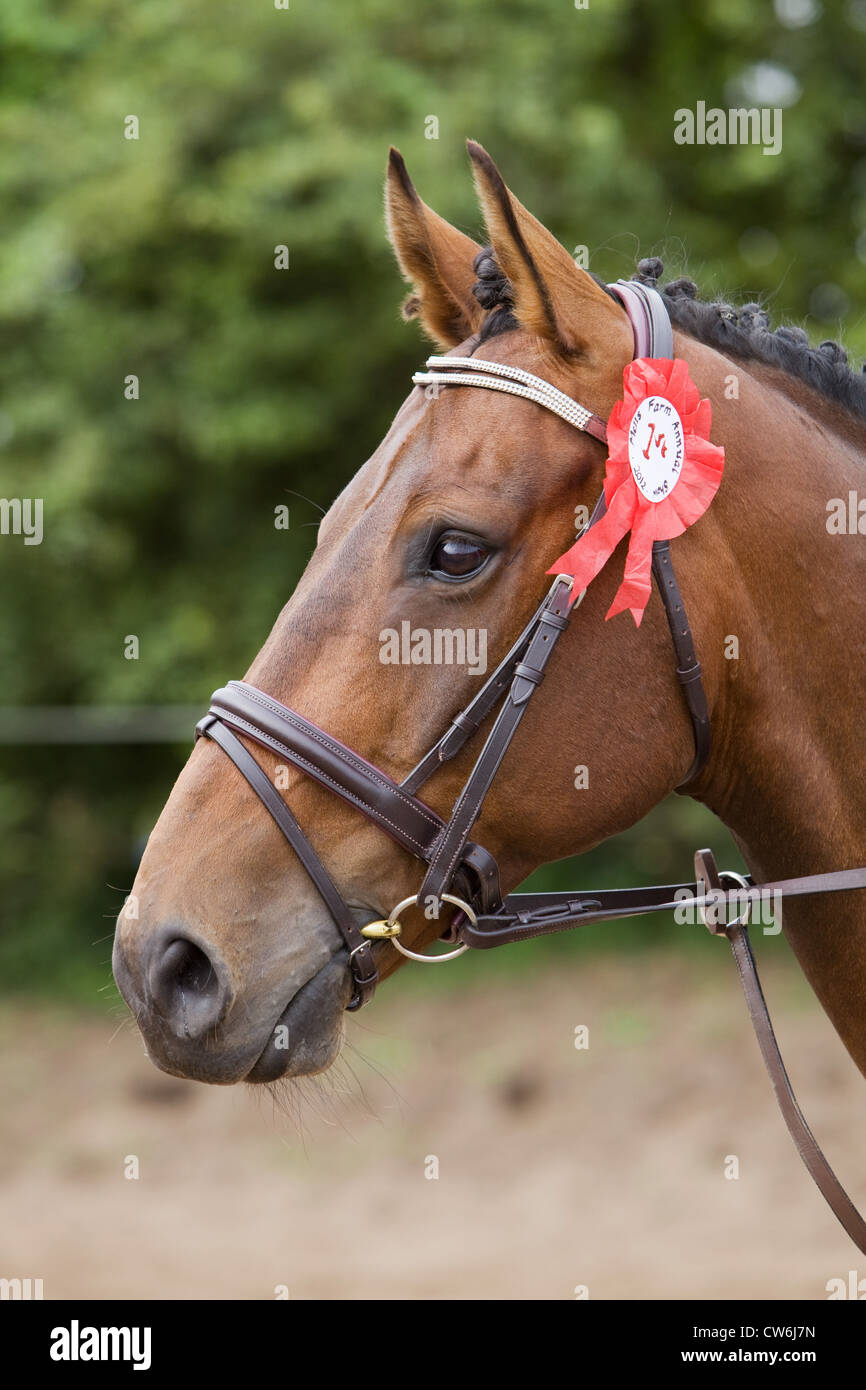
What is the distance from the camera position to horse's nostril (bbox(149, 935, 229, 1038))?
6.93 ft

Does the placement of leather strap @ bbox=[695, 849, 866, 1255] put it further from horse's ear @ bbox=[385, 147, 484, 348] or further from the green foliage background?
the green foliage background

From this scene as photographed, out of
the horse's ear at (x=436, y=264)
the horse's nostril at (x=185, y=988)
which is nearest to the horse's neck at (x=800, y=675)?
the horse's ear at (x=436, y=264)

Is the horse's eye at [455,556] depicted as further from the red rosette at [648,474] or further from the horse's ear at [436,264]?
the horse's ear at [436,264]

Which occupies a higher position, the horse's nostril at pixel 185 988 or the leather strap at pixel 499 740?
the leather strap at pixel 499 740

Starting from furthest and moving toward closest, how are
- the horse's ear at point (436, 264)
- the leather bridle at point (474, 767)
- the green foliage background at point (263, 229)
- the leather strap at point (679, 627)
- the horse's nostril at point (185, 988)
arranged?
1. the green foliage background at point (263, 229)
2. the horse's ear at point (436, 264)
3. the leather strap at point (679, 627)
4. the leather bridle at point (474, 767)
5. the horse's nostril at point (185, 988)

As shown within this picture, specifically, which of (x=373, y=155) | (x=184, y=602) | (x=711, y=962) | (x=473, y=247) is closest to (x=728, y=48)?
(x=373, y=155)

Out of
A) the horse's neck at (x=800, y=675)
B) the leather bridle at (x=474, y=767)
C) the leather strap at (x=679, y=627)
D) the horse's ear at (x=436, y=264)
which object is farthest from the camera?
the horse's ear at (x=436, y=264)

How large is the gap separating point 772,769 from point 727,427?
2.25 ft

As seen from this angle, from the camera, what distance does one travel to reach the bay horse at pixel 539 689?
85.6 inches

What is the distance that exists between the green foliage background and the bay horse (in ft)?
21.0

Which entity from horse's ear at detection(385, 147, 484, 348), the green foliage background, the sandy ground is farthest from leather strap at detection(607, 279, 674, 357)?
the green foliage background

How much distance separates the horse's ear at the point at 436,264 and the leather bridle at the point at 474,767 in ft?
0.90

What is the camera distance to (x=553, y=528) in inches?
91.6

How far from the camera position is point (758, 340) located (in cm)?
264
